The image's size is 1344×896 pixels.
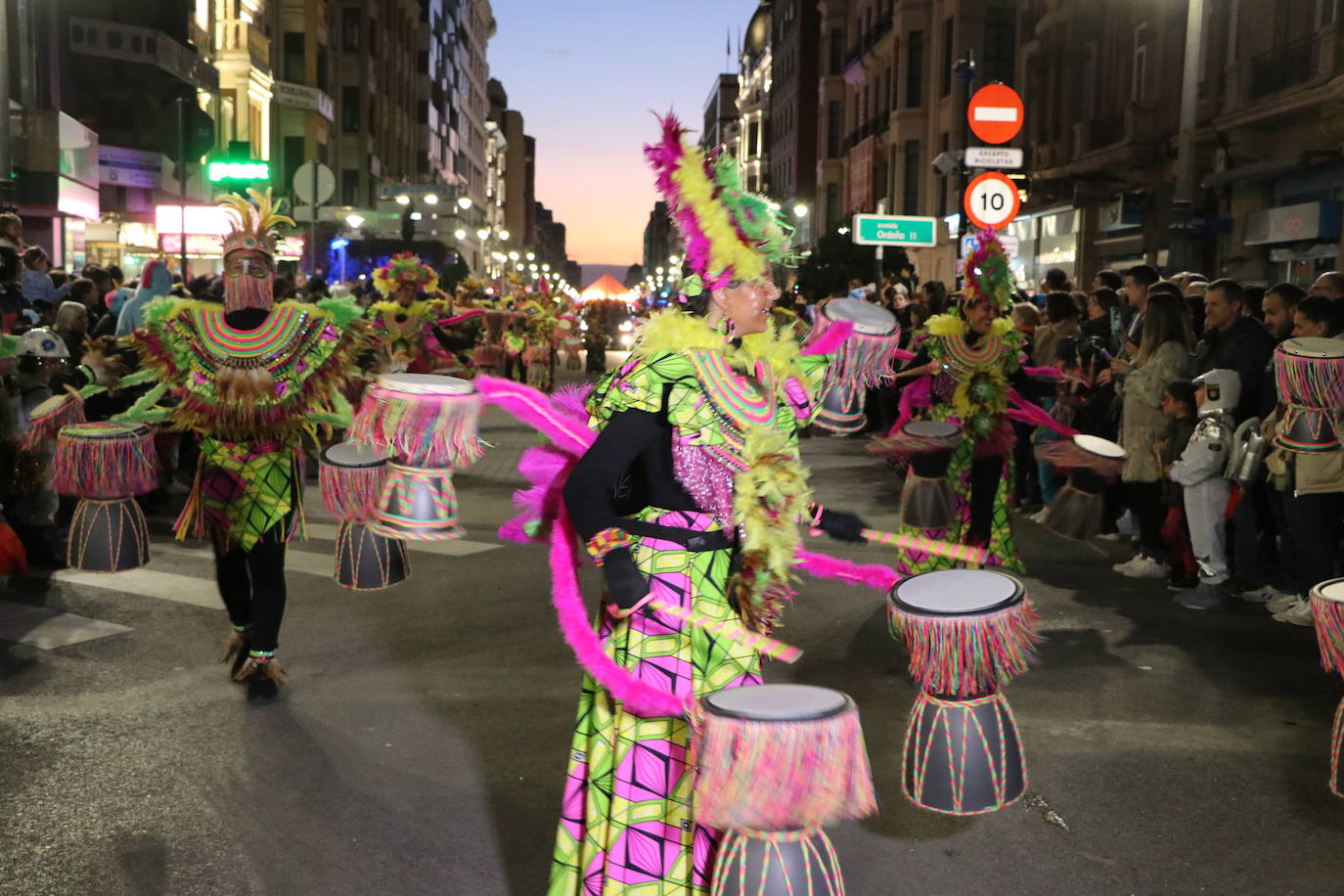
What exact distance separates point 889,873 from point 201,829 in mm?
2383

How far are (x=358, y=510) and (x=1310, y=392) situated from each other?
5.12 m

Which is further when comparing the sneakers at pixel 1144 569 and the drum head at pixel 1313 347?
the sneakers at pixel 1144 569

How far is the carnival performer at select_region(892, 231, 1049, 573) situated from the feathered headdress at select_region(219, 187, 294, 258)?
12.7 feet

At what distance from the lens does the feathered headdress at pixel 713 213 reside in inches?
132

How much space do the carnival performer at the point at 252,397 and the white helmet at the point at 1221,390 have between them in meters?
5.32

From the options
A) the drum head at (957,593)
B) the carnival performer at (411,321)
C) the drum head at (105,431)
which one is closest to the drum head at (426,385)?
the drum head at (957,593)

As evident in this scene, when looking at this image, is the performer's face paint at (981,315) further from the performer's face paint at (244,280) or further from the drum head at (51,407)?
the drum head at (51,407)

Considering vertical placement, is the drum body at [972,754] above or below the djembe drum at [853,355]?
below

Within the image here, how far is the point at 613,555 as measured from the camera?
308 centimetres

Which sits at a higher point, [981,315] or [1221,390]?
[981,315]

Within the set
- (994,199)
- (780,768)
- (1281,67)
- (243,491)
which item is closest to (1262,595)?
(243,491)

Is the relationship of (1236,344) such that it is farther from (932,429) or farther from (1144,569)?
(932,429)

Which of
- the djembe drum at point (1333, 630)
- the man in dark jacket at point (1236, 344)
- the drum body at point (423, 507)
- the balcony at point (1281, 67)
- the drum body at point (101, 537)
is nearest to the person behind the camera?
the djembe drum at point (1333, 630)

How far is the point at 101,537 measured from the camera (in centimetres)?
688
